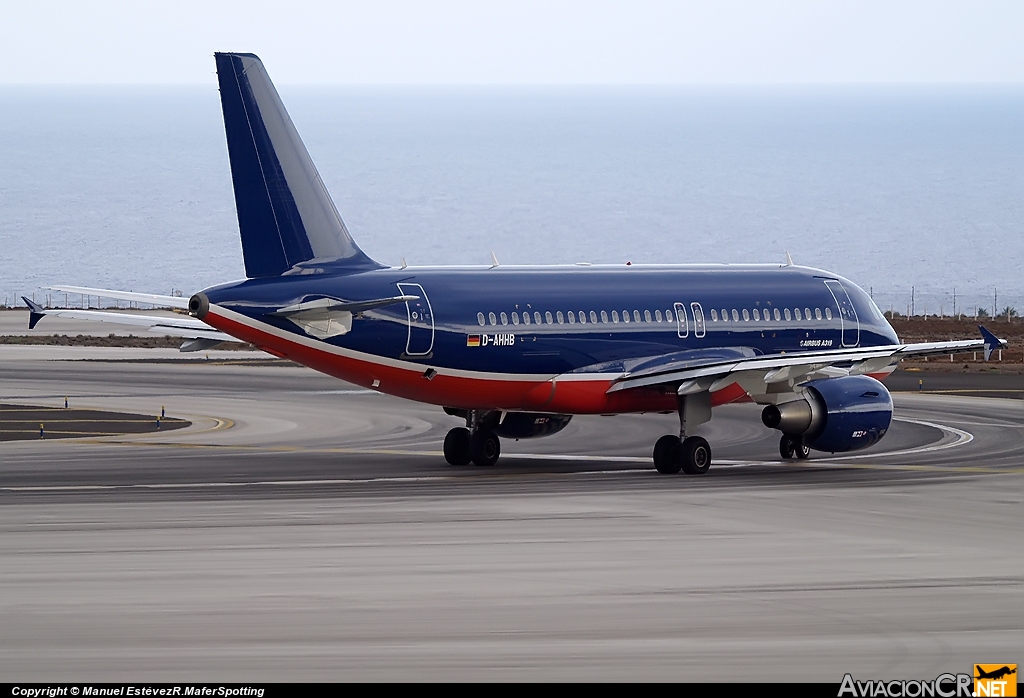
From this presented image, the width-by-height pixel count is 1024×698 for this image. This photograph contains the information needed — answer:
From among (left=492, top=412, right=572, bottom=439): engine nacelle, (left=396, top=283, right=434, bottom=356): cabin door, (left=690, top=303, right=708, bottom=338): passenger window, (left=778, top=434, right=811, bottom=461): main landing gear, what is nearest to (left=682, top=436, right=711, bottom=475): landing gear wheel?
(left=492, top=412, right=572, bottom=439): engine nacelle

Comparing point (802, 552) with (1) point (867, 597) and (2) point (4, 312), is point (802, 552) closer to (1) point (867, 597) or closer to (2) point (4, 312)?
(1) point (867, 597)

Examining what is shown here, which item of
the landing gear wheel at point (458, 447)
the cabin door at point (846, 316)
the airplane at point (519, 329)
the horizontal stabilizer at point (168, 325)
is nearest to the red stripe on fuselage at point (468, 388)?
the airplane at point (519, 329)

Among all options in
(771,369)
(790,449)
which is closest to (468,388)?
(771,369)

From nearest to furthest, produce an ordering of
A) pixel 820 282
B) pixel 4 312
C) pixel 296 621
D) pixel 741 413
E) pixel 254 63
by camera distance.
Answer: pixel 296 621
pixel 254 63
pixel 820 282
pixel 741 413
pixel 4 312

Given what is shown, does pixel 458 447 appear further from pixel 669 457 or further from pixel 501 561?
pixel 501 561

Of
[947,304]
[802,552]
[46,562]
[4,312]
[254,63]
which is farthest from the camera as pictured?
[947,304]

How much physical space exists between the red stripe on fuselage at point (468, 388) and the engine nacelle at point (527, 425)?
1.33 meters

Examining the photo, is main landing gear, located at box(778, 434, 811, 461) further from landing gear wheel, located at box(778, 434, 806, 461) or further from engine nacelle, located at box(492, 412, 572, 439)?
engine nacelle, located at box(492, 412, 572, 439)

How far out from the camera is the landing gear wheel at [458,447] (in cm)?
3756

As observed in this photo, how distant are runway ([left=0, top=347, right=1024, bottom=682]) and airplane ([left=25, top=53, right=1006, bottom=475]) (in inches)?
59.5

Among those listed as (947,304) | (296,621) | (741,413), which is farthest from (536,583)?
(947,304)

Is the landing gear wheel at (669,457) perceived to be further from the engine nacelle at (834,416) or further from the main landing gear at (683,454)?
the engine nacelle at (834,416)

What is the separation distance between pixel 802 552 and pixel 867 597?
3.82 m

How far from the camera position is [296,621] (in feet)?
61.0
